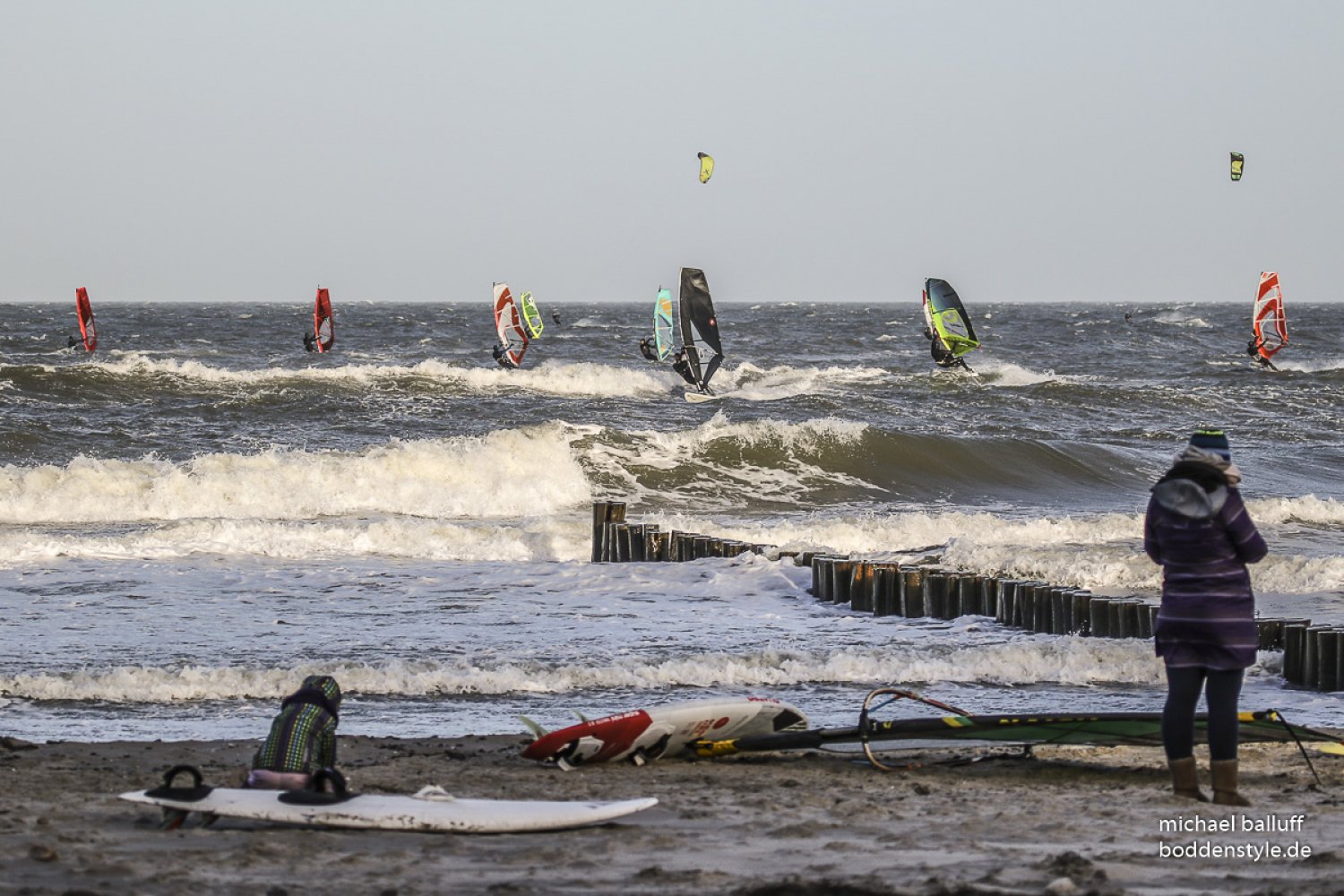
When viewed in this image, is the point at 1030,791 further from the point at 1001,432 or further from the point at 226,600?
the point at 1001,432

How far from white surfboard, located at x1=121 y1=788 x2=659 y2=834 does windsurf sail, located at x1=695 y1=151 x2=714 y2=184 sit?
30.5m

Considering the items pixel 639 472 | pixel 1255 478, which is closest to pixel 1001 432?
pixel 1255 478

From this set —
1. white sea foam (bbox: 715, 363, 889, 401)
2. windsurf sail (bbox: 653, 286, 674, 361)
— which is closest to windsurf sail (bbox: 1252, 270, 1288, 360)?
white sea foam (bbox: 715, 363, 889, 401)

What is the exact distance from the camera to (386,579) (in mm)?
11211

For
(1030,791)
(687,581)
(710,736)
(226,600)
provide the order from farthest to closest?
(687,581), (226,600), (710,736), (1030,791)

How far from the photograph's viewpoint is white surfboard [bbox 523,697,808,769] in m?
5.69

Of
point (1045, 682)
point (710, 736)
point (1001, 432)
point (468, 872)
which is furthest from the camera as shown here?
point (1001, 432)

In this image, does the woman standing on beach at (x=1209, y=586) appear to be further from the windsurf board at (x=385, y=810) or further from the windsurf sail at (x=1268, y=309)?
the windsurf sail at (x=1268, y=309)

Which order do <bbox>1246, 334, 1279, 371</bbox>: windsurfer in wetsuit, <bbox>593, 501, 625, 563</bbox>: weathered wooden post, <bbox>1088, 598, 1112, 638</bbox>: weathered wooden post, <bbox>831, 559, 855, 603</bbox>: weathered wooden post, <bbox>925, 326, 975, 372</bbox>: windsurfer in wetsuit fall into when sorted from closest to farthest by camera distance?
1. <bbox>1088, 598, 1112, 638</bbox>: weathered wooden post
2. <bbox>831, 559, 855, 603</bbox>: weathered wooden post
3. <bbox>593, 501, 625, 563</bbox>: weathered wooden post
4. <bbox>925, 326, 975, 372</bbox>: windsurfer in wetsuit
5. <bbox>1246, 334, 1279, 371</bbox>: windsurfer in wetsuit

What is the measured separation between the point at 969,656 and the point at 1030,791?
2.87m

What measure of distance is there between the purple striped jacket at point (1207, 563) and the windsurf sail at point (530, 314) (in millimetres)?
32237

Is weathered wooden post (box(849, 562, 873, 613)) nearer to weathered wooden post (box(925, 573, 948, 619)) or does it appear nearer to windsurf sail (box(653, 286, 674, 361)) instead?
weathered wooden post (box(925, 573, 948, 619))

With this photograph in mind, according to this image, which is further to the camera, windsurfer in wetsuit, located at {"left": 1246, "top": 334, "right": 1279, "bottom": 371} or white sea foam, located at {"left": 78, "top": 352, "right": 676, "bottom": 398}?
windsurfer in wetsuit, located at {"left": 1246, "top": 334, "right": 1279, "bottom": 371}

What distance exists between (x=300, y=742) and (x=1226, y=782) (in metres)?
3.12
